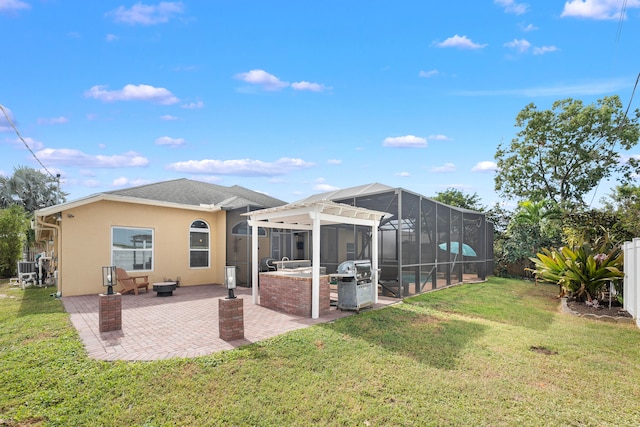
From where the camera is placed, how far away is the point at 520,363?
4.99 metres

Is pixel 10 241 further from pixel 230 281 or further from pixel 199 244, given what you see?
pixel 230 281

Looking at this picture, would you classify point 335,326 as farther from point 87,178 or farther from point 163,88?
point 87,178

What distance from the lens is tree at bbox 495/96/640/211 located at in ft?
61.2

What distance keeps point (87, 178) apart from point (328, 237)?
19.1 meters

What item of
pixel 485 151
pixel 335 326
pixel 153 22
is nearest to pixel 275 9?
pixel 153 22

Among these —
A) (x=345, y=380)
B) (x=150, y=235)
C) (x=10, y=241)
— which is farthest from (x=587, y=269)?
(x=10, y=241)

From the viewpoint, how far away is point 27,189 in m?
31.5

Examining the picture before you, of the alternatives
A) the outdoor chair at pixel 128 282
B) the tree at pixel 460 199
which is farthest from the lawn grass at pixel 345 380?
the tree at pixel 460 199

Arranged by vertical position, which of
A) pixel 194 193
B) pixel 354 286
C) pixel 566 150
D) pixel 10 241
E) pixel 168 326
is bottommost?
pixel 168 326

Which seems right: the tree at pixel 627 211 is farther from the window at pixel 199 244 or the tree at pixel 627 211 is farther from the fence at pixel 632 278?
the window at pixel 199 244

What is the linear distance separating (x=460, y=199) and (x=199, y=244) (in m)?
19.5

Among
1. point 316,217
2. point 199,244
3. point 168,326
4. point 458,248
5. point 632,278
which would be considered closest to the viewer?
point 168,326

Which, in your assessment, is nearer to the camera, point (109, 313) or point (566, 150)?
point (109, 313)

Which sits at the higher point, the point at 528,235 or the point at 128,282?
the point at 528,235
